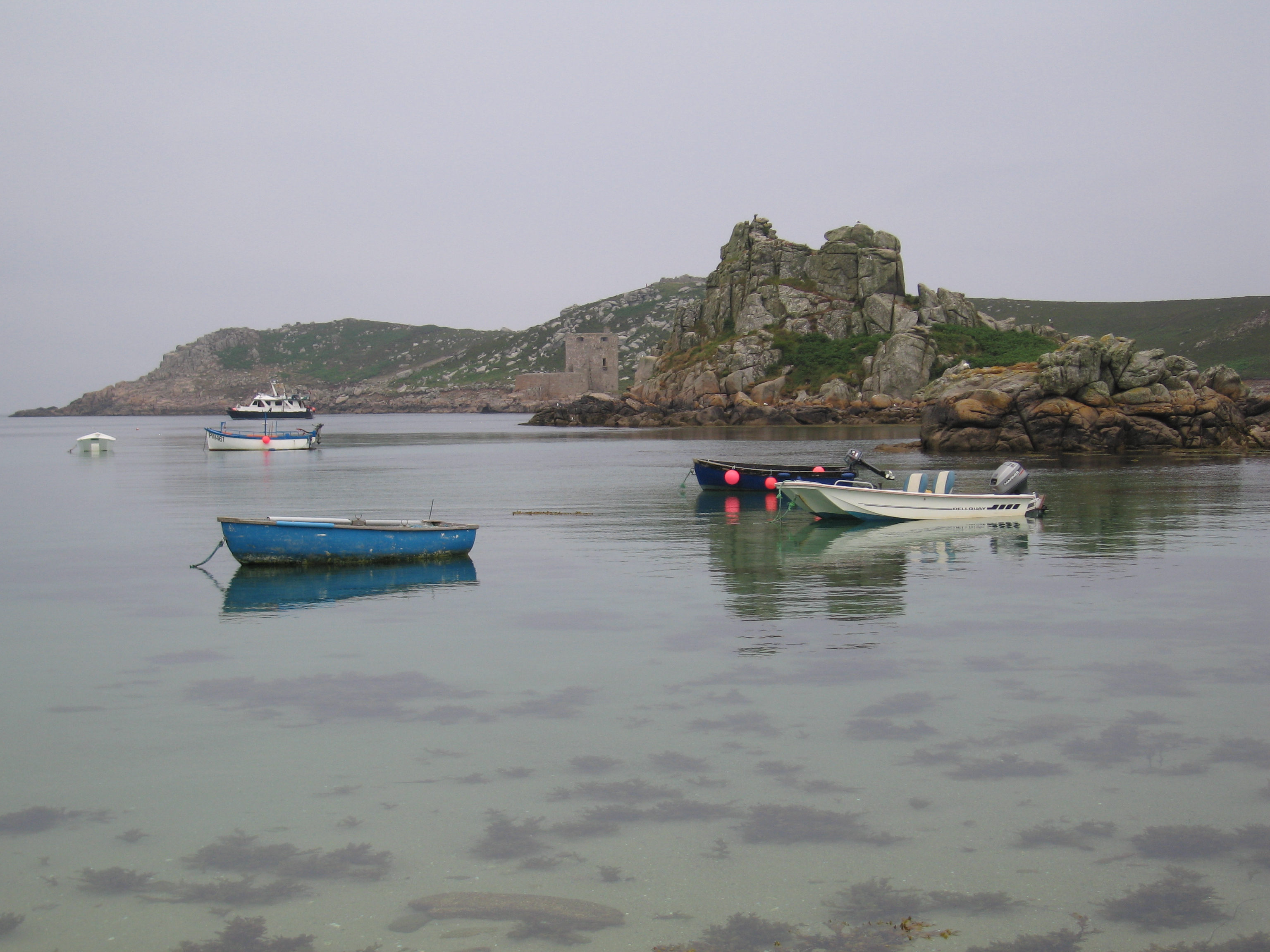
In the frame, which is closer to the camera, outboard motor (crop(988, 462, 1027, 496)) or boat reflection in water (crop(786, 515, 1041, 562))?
boat reflection in water (crop(786, 515, 1041, 562))

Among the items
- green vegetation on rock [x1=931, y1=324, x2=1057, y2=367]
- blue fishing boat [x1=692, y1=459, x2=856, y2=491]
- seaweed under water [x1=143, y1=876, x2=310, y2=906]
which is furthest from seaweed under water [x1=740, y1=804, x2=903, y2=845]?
green vegetation on rock [x1=931, y1=324, x2=1057, y2=367]

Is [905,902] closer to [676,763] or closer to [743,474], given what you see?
[676,763]

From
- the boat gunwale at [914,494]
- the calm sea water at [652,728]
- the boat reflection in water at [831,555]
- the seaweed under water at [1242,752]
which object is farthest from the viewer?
the boat gunwale at [914,494]

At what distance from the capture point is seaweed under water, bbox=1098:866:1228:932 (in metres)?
6.58

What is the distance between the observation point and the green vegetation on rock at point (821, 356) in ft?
371

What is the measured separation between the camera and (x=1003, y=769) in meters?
9.27

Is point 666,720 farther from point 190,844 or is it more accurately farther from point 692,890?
point 190,844

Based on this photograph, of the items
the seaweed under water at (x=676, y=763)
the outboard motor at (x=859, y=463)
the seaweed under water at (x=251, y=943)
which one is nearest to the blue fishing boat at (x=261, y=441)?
the outboard motor at (x=859, y=463)

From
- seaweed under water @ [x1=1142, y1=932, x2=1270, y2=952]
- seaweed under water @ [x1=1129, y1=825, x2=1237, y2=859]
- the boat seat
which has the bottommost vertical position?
seaweed under water @ [x1=1142, y1=932, x2=1270, y2=952]

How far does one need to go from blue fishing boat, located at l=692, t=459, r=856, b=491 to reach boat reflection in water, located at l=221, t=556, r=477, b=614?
53.7ft

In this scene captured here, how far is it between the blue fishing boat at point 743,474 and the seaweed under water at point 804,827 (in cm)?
2620

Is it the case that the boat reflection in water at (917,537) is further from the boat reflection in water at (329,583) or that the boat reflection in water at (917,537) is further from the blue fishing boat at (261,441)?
the blue fishing boat at (261,441)

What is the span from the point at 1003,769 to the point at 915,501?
1881cm

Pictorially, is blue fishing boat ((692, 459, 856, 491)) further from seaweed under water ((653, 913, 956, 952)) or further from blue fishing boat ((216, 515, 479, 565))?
seaweed under water ((653, 913, 956, 952))
